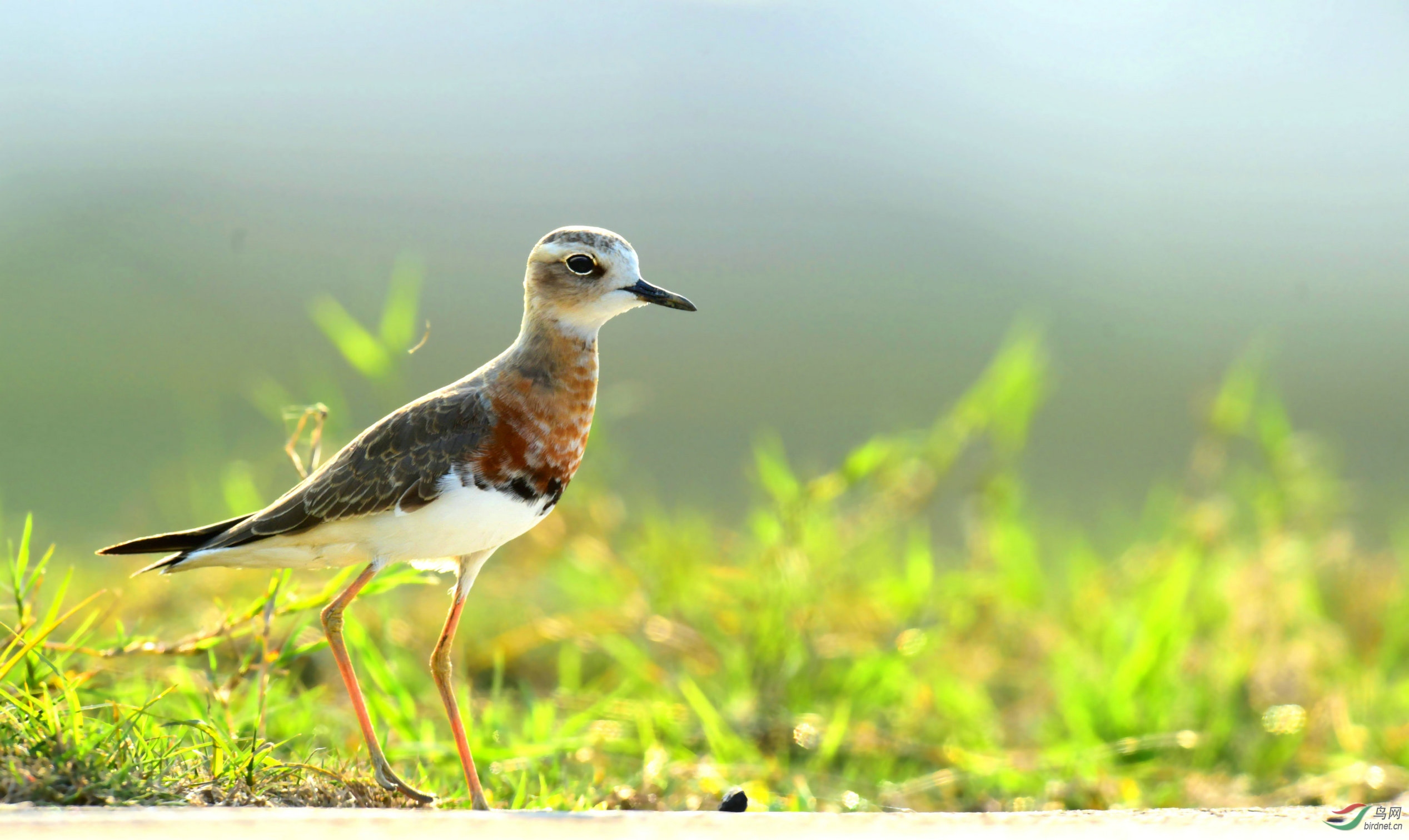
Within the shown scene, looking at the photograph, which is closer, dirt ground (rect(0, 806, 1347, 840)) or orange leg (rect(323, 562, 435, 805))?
dirt ground (rect(0, 806, 1347, 840))

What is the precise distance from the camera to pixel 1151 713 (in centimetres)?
494

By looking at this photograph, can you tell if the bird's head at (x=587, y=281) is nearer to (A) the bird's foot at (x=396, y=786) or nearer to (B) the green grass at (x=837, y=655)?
(B) the green grass at (x=837, y=655)

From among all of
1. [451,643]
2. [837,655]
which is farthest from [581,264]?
[837,655]

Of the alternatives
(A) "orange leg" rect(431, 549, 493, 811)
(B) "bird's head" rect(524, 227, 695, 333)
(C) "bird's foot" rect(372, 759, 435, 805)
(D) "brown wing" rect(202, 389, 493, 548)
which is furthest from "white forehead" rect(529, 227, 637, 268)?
(C) "bird's foot" rect(372, 759, 435, 805)

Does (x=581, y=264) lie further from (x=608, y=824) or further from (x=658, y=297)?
(x=608, y=824)

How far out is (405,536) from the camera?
3.29m

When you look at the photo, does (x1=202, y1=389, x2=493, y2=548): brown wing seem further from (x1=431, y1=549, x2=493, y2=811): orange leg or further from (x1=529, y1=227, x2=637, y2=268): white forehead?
(x1=529, y1=227, x2=637, y2=268): white forehead

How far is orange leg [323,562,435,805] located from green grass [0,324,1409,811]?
0.07m

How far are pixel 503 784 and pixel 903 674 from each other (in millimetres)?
2082

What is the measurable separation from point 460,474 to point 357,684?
71cm

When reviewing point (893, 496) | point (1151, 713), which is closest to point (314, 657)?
point (893, 496)

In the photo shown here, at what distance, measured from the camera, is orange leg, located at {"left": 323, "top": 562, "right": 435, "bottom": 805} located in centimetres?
328

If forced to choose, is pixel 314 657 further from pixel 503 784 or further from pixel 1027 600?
pixel 1027 600

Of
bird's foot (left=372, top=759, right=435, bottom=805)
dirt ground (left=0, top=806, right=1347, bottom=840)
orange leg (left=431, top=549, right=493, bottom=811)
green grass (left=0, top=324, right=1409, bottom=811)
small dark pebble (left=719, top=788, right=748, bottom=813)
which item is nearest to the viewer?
dirt ground (left=0, top=806, right=1347, bottom=840)
